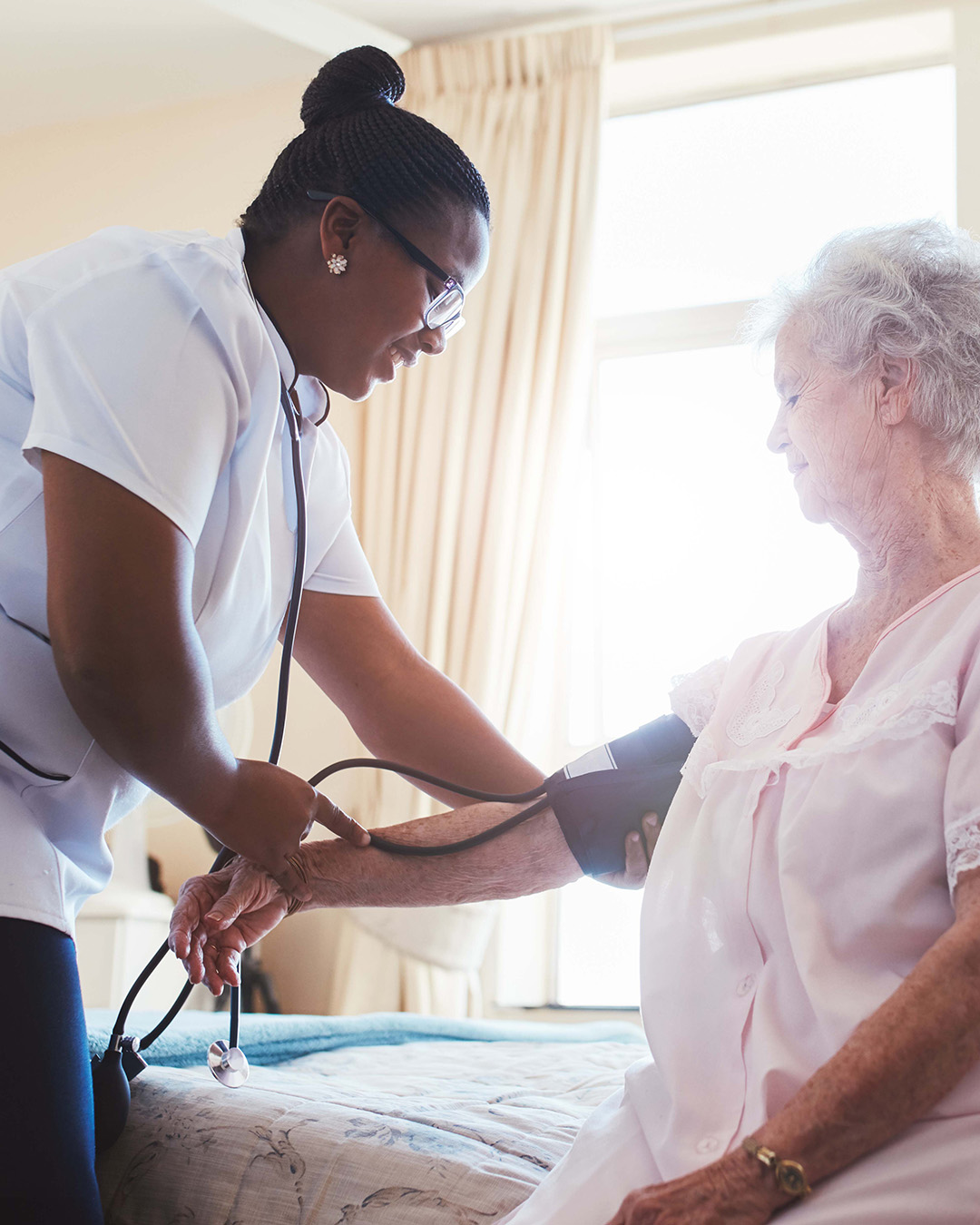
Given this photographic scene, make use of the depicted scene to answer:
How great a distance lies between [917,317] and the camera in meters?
1.21

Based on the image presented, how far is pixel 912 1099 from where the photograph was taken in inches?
31.7

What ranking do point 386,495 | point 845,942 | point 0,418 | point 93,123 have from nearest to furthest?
point 845,942 → point 0,418 → point 386,495 → point 93,123

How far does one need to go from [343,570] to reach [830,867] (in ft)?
2.76

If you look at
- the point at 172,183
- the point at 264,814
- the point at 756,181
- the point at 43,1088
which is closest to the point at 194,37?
the point at 172,183

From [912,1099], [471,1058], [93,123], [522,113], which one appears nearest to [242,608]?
[912,1099]

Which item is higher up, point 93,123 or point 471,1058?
point 93,123

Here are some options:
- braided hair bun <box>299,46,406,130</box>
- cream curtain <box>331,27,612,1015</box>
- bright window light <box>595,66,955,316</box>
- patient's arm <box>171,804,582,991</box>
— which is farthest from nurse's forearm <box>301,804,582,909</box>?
bright window light <box>595,66,955,316</box>

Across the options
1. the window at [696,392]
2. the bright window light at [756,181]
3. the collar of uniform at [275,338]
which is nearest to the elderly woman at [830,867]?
the collar of uniform at [275,338]

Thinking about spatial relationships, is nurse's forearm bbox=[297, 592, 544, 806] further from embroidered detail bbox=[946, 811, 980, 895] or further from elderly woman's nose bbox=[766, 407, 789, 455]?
embroidered detail bbox=[946, 811, 980, 895]

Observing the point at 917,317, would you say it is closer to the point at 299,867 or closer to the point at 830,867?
the point at 830,867

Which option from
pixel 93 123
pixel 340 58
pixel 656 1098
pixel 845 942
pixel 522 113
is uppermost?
pixel 93 123

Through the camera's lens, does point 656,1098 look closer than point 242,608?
Yes

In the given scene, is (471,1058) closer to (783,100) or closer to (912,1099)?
(912,1099)

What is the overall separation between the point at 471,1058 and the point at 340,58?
1.52 meters
